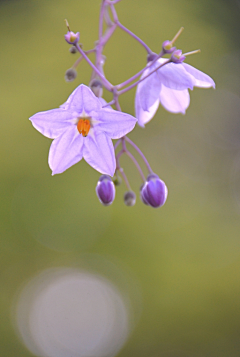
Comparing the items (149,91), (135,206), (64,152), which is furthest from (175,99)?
(135,206)

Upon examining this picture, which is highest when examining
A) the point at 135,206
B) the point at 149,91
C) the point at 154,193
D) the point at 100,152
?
the point at 135,206

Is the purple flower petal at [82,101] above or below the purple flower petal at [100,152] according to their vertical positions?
above

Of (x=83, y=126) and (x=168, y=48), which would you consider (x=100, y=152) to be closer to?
(x=83, y=126)

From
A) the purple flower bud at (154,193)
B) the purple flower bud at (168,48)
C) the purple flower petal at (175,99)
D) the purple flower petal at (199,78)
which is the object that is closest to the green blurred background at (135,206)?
the purple flower petal at (175,99)

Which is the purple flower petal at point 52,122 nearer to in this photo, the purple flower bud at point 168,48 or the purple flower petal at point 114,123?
the purple flower petal at point 114,123

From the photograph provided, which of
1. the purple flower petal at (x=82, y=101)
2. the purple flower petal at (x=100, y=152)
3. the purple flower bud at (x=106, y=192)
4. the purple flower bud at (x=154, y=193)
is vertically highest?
the purple flower petal at (x=82, y=101)

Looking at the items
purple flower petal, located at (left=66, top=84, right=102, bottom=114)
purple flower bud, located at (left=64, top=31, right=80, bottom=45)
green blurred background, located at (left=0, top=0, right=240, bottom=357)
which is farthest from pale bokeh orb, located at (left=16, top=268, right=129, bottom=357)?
purple flower bud, located at (left=64, top=31, right=80, bottom=45)
